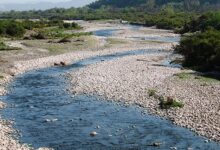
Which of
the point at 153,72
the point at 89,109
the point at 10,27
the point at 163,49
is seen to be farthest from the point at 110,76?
the point at 10,27

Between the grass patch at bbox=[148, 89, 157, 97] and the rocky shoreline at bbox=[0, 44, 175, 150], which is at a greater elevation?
the grass patch at bbox=[148, 89, 157, 97]

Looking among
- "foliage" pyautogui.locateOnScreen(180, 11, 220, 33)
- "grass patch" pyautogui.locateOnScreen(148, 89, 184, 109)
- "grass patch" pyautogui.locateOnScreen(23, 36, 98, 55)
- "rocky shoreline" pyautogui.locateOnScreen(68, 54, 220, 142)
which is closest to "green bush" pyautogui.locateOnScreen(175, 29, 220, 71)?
"rocky shoreline" pyautogui.locateOnScreen(68, 54, 220, 142)

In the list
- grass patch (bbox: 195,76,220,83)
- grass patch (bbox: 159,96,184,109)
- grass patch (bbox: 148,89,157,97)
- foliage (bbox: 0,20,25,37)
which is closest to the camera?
grass patch (bbox: 159,96,184,109)

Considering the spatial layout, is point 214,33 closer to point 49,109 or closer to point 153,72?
point 153,72

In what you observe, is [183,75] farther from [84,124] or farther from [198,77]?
[84,124]

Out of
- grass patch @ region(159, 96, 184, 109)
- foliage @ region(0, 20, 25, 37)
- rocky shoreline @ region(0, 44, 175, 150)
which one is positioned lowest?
rocky shoreline @ region(0, 44, 175, 150)

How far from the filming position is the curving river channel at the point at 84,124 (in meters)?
27.1

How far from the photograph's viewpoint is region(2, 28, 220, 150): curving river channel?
27109mm

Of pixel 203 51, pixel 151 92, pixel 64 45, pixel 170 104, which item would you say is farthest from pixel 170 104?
pixel 64 45

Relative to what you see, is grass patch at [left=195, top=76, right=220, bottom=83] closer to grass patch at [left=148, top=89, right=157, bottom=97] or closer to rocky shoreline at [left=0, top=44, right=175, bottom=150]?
grass patch at [left=148, top=89, right=157, bottom=97]

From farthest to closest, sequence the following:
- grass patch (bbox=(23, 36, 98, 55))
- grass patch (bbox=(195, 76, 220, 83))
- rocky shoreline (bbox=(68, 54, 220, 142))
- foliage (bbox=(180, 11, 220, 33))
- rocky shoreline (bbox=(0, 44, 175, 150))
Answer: foliage (bbox=(180, 11, 220, 33)), grass patch (bbox=(23, 36, 98, 55)), grass patch (bbox=(195, 76, 220, 83)), rocky shoreline (bbox=(68, 54, 220, 142)), rocky shoreline (bbox=(0, 44, 175, 150))

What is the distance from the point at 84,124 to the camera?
3180cm

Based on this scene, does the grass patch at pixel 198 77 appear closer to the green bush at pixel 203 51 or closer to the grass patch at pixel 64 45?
the green bush at pixel 203 51

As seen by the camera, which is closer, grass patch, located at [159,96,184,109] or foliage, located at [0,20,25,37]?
grass patch, located at [159,96,184,109]
